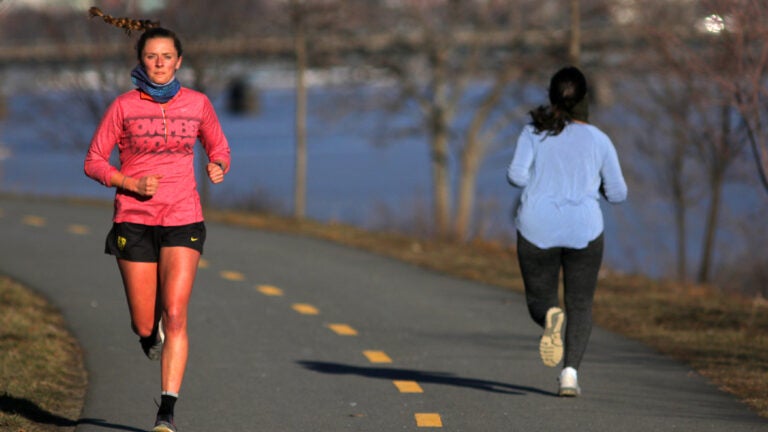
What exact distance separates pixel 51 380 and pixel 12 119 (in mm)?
36250

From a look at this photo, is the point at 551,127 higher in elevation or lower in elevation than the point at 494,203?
higher

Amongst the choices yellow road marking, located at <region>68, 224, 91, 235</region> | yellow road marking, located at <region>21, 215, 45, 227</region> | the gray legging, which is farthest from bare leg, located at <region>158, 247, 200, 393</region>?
yellow road marking, located at <region>21, 215, 45, 227</region>

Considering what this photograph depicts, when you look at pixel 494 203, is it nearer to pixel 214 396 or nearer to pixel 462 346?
pixel 462 346

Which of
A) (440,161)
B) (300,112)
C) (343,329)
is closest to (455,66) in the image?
(440,161)

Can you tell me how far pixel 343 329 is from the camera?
416 inches

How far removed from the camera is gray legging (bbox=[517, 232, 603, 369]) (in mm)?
7477

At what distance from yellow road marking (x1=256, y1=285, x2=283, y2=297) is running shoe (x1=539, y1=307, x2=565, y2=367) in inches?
216

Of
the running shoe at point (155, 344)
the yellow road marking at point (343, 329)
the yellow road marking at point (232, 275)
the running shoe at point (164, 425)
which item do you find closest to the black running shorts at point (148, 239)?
the running shoe at point (155, 344)

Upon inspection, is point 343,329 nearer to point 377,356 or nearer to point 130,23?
point 377,356

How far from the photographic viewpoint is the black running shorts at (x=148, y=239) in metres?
6.35

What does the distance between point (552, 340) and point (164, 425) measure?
2.16 meters

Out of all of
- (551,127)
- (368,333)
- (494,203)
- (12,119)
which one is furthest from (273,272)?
(12,119)

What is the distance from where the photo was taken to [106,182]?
6.17m

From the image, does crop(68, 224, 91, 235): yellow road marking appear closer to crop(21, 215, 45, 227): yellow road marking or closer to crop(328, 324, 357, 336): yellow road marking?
crop(21, 215, 45, 227): yellow road marking
